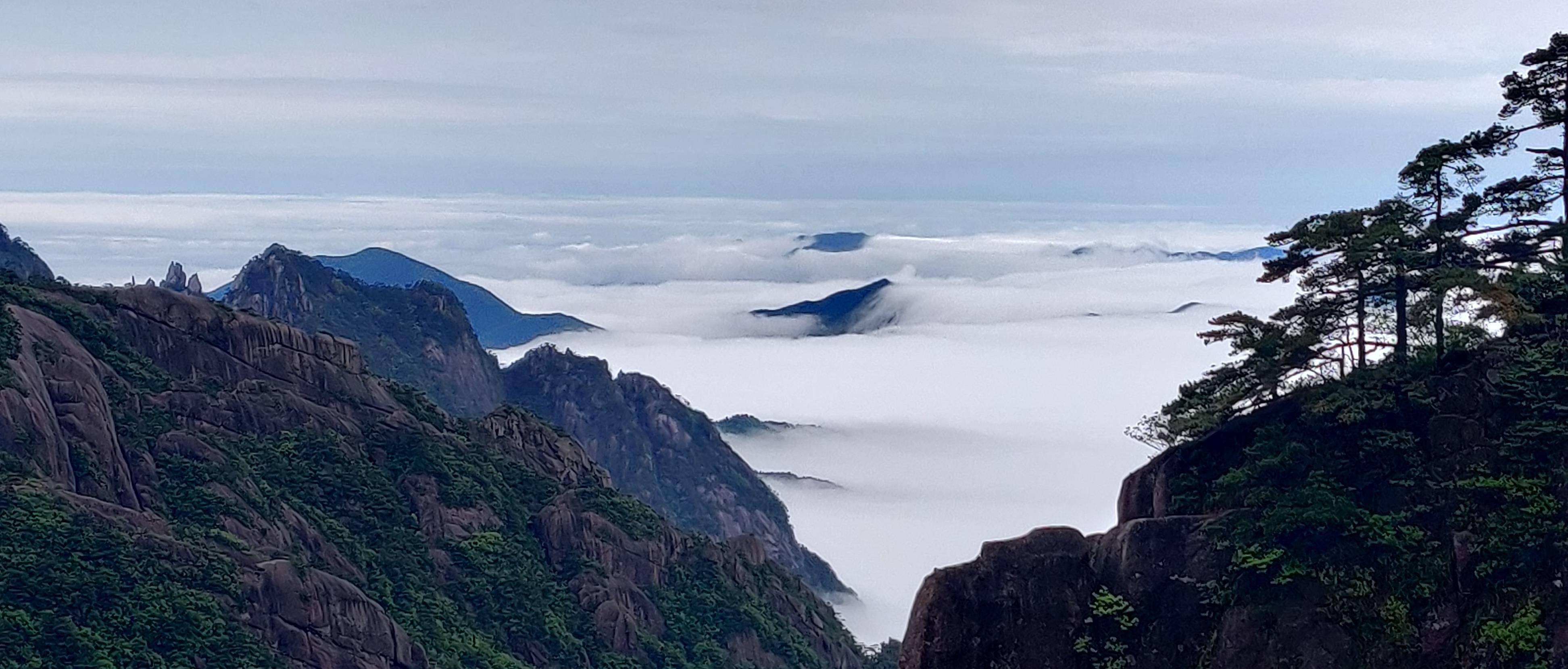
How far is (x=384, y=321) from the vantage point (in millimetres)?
192750

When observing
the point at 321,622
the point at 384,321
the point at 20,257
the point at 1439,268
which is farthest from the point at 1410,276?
the point at 384,321

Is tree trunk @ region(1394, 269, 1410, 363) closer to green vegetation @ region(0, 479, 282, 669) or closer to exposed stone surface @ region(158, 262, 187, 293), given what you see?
green vegetation @ region(0, 479, 282, 669)

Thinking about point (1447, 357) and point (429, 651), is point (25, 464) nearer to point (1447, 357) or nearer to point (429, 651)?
point (429, 651)

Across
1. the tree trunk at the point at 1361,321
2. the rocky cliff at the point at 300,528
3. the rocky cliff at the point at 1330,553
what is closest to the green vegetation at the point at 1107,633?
the rocky cliff at the point at 1330,553

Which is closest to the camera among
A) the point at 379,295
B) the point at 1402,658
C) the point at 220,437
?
the point at 1402,658

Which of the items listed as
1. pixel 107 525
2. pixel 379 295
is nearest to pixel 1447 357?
pixel 107 525

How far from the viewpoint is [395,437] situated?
106 meters

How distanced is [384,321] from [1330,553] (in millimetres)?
A: 160412

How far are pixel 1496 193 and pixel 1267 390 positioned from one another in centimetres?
963

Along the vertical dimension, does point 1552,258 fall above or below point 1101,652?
above

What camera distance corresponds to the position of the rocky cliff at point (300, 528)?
243ft

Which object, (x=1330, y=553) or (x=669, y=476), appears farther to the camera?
(x=669, y=476)

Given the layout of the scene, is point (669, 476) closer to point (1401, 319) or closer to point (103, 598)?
point (103, 598)

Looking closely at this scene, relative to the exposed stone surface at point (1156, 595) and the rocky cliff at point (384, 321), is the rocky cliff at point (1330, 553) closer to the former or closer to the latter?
the exposed stone surface at point (1156, 595)
